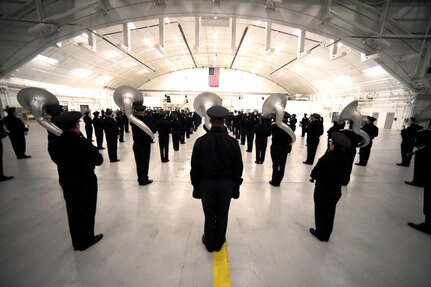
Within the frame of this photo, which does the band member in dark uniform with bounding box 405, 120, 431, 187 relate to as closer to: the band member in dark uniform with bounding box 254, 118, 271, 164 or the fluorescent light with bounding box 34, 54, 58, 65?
the band member in dark uniform with bounding box 254, 118, 271, 164

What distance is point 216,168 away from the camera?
6.80 feet

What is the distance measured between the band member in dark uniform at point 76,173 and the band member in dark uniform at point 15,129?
20.2 feet

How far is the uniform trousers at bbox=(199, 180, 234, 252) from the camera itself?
2131 millimetres

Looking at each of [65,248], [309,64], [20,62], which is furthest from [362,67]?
[20,62]

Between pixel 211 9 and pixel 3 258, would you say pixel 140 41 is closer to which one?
pixel 211 9

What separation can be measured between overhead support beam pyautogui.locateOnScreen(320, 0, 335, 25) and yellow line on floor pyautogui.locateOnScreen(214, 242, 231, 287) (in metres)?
10.5

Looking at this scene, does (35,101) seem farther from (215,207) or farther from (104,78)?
(104,78)

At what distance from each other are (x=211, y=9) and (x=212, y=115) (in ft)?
28.3

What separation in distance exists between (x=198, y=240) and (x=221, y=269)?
584 millimetres

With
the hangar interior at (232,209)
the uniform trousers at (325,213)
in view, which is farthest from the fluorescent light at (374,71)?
the uniform trousers at (325,213)

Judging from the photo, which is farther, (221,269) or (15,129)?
(15,129)

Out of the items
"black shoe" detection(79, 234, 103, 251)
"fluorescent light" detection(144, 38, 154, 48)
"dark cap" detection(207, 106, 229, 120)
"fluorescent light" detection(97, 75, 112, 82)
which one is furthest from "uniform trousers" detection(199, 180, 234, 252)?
"fluorescent light" detection(97, 75, 112, 82)

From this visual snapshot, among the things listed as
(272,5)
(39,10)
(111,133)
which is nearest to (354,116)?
(272,5)

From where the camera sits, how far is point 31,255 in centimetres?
223
